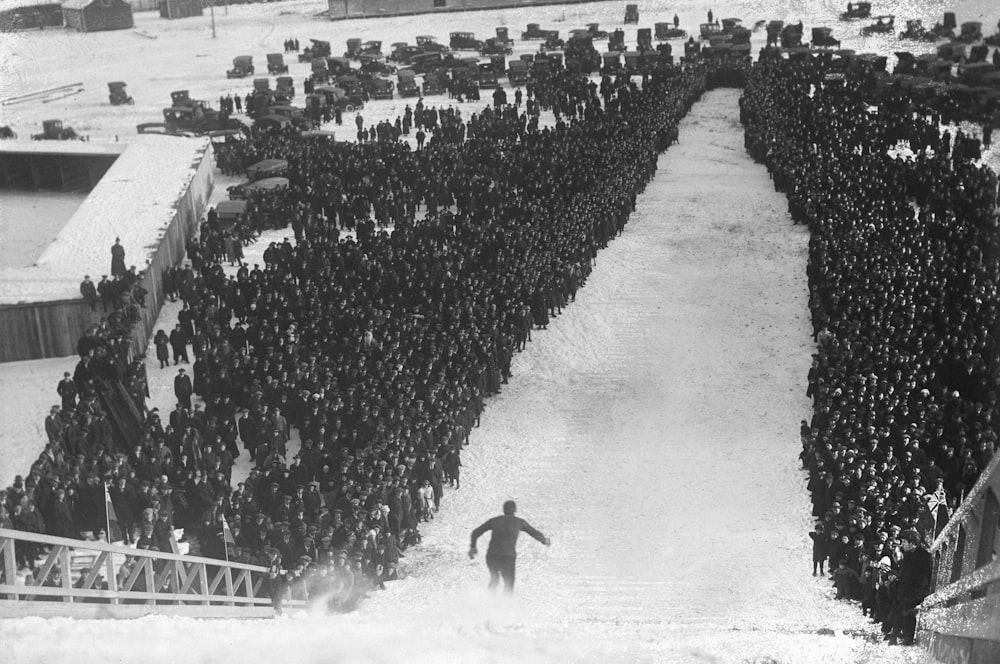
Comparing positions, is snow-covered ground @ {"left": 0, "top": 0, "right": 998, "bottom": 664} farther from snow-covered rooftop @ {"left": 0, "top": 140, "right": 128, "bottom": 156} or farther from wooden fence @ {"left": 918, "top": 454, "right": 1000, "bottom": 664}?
snow-covered rooftop @ {"left": 0, "top": 140, "right": 128, "bottom": 156}

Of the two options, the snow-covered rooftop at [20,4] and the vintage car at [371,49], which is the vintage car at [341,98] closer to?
the vintage car at [371,49]

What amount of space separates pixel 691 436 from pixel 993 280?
20.5ft

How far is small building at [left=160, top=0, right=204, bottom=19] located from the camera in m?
62.4

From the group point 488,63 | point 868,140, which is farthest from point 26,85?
point 868,140

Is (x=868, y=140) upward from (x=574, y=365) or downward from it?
upward

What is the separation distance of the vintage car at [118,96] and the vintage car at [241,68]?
5260mm

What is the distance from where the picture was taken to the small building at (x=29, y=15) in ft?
190

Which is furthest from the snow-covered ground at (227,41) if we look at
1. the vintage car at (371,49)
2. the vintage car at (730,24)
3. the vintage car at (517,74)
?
the vintage car at (517,74)

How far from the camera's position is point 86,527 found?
47.8 ft

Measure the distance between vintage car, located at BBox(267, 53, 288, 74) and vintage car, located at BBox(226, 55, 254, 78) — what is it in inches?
29.9

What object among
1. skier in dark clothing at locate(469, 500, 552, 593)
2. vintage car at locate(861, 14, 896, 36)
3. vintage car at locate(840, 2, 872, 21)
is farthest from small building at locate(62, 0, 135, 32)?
skier in dark clothing at locate(469, 500, 552, 593)

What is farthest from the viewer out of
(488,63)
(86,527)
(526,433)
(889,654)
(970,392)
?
(488,63)

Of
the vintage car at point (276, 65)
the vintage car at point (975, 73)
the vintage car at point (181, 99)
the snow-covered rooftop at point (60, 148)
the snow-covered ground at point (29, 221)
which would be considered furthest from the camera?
the vintage car at point (276, 65)

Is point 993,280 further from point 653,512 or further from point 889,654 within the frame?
point 889,654
